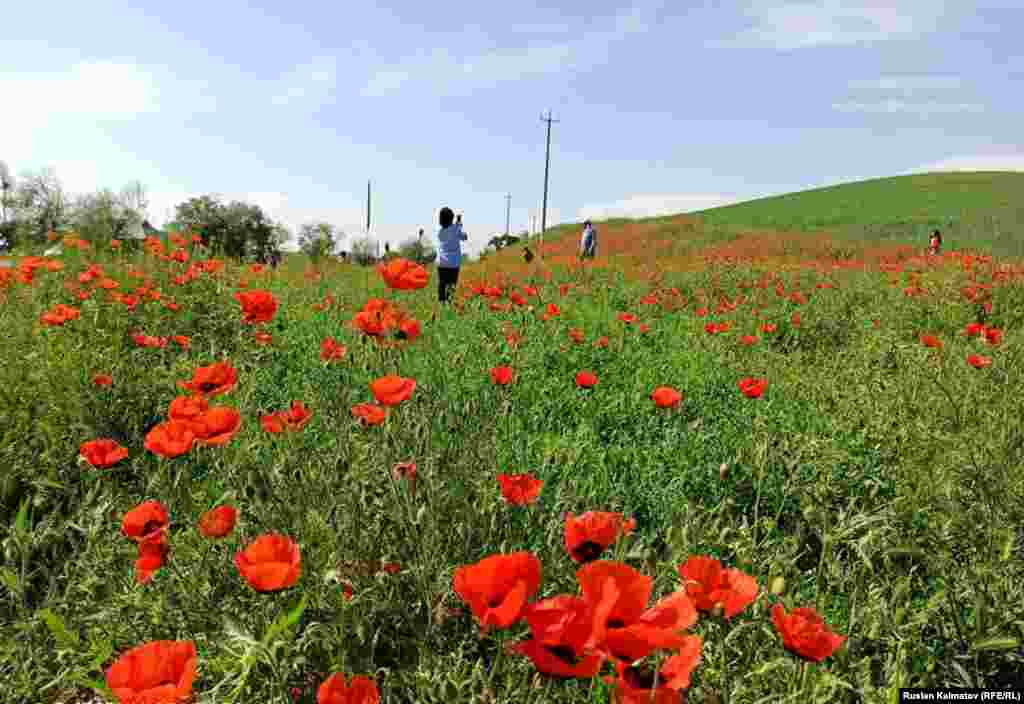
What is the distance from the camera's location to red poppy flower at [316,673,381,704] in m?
1.01

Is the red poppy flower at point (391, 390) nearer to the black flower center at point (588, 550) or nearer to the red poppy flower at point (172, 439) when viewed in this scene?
the red poppy flower at point (172, 439)

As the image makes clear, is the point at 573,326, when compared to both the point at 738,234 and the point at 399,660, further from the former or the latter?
the point at 738,234

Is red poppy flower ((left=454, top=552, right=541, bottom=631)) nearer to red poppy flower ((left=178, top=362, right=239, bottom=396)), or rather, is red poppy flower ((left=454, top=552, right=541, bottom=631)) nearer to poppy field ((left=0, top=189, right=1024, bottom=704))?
poppy field ((left=0, top=189, right=1024, bottom=704))

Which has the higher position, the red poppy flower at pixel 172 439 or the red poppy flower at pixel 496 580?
the red poppy flower at pixel 496 580

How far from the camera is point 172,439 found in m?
1.61

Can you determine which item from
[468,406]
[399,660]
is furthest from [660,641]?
[468,406]

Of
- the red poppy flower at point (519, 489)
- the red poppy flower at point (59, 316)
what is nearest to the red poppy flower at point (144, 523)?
the red poppy flower at point (519, 489)

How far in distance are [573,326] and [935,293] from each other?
211 inches

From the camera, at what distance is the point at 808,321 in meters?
7.27

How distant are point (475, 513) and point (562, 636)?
115 centimetres

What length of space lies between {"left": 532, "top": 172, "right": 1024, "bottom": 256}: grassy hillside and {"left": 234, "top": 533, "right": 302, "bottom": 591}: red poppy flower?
2838 cm

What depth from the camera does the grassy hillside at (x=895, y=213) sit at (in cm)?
3038

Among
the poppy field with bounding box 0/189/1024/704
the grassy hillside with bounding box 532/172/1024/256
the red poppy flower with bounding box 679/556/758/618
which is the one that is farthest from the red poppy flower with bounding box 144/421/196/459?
the grassy hillside with bounding box 532/172/1024/256

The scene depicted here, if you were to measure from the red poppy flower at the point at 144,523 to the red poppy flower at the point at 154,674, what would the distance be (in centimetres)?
44
